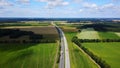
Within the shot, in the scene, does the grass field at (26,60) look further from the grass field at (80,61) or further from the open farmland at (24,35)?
the open farmland at (24,35)

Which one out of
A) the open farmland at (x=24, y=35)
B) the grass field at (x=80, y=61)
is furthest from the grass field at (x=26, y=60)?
the open farmland at (x=24, y=35)

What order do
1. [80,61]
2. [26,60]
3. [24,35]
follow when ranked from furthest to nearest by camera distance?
[24,35] → [26,60] → [80,61]

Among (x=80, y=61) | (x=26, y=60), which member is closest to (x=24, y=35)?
(x=26, y=60)

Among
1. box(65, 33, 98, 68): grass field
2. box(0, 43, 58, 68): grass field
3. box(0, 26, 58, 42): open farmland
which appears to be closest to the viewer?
box(65, 33, 98, 68): grass field

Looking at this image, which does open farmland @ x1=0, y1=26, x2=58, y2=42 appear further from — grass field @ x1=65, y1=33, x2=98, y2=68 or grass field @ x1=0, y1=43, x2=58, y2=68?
grass field @ x1=65, y1=33, x2=98, y2=68

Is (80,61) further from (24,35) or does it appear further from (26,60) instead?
(24,35)

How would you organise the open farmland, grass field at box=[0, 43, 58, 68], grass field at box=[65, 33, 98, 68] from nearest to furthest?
grass field at box=[65, 33, 98, 68], grass field at box=[0, 43, 58, 68], the open farmland

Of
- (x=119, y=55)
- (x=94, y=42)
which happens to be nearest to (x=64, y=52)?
(x=119, y=55)

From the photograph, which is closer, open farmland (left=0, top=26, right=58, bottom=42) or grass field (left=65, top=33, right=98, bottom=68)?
grass field (left=65, top=33, right=98, bottom=68)

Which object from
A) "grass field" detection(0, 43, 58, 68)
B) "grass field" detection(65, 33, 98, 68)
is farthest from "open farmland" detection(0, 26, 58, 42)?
"grass field" detection(65, 33, 98, 68)

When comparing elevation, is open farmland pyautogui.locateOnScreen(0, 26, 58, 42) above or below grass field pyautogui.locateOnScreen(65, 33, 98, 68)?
below

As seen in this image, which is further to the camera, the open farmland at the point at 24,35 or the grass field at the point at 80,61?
the open farmland at the point at 24,35

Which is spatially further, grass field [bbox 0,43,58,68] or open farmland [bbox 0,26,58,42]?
open farmland [bbox 0,26,58,42]
